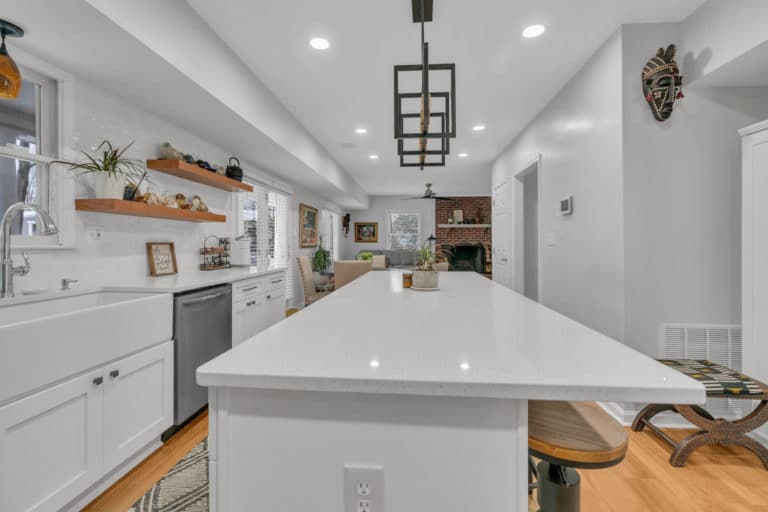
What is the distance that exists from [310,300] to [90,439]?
3337 millimetres

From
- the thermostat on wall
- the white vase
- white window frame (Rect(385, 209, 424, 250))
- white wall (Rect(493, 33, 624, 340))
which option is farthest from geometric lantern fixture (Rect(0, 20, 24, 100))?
white window frame (Rect(385, 209, 424, 250))

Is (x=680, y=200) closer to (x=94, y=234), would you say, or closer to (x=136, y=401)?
(x=136, y=401)

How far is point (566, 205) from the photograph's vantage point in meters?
3.08

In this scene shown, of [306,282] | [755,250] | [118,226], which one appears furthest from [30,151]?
[755,250]

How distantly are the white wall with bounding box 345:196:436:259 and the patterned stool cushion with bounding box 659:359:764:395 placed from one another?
746 centimetres

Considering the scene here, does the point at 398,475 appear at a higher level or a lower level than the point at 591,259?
lower

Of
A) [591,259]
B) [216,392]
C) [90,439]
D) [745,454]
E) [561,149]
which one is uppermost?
[561,149]

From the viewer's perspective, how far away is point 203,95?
91.8 inches

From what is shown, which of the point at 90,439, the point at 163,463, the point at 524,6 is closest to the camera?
the point at 90,439

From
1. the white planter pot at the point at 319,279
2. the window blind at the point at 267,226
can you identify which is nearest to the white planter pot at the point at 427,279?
the window blind at the point at 267,226

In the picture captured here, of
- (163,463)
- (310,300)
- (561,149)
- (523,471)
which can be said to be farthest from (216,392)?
(310,300)

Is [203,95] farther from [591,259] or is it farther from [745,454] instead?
[745,454]

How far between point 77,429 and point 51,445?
4.4 inches

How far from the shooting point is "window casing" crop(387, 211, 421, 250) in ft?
31.6
